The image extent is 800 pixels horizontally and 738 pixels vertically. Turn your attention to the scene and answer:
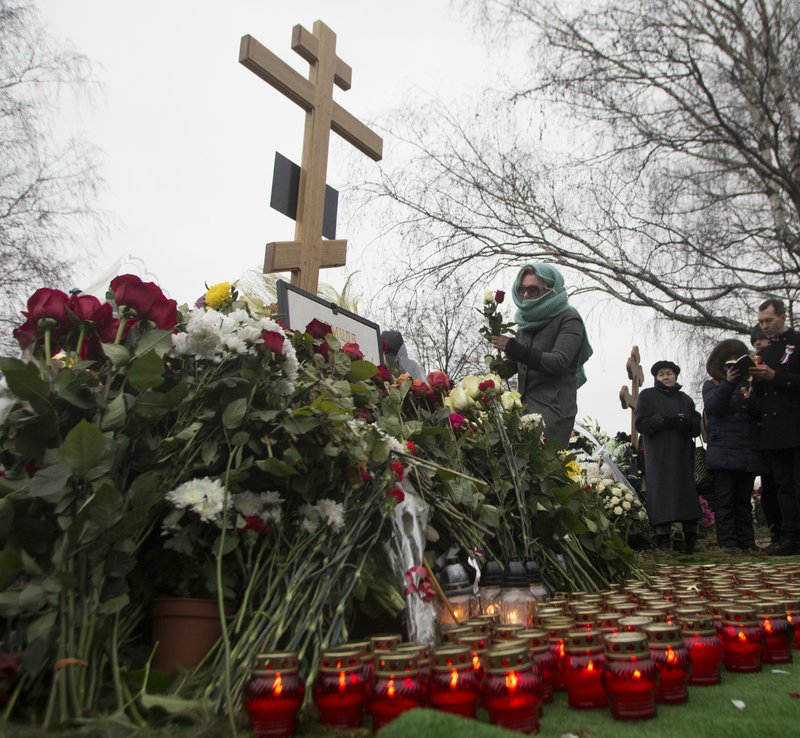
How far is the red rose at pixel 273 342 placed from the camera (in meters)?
1.63

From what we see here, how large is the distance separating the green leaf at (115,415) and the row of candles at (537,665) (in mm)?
512

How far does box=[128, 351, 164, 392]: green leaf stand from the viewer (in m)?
1.44

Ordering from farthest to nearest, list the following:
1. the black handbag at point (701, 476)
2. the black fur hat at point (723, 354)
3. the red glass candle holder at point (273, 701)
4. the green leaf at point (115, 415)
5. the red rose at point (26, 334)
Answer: the black handbag at point (701, 476), the black fur hat at point (723, 354), the red rose at point (26, 334), the green leaf at point (115, 415), the red glass candle holder at point (273, 701)

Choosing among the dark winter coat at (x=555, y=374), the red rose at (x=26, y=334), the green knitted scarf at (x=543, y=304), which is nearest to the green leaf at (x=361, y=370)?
the red rose at (x=26, y=334)

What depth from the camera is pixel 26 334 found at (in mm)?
1647

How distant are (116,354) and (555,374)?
9.19 ft

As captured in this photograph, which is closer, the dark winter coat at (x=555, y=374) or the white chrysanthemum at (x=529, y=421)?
Answer: the white chrysanthemum at (x=529, y=421)

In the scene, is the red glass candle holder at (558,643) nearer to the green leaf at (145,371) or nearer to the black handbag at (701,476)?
the green leaf at (145,371)

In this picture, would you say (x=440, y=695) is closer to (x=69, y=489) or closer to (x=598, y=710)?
(x=598, y=710)

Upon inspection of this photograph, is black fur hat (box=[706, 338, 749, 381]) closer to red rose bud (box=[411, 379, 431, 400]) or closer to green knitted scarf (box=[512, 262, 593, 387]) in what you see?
green knitted scarf (box=[512, 262, 593, 387])

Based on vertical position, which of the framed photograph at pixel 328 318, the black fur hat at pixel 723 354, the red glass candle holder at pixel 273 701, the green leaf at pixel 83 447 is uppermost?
the black fur hat at pixel 723 354

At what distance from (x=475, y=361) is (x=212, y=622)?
48.0ft

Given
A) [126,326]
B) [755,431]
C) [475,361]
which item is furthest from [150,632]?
[475,361]

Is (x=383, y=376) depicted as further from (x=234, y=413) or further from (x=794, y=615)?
(x=794, y=615)
